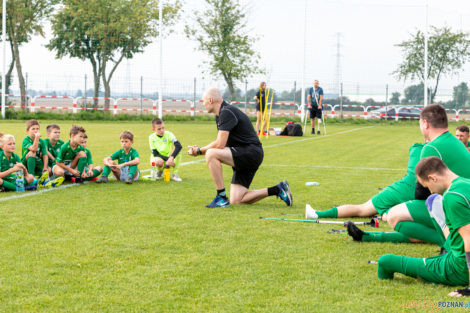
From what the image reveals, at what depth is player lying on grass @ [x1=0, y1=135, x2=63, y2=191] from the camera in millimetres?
7996

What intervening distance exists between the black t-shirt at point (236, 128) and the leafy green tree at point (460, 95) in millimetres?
34200

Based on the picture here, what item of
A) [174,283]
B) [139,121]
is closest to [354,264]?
[174,283]

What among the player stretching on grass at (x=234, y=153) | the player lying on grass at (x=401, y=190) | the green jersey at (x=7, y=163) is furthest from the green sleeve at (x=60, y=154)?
the player lying on grass at (x=401, y=190)

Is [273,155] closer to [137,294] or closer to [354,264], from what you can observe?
[354,264]

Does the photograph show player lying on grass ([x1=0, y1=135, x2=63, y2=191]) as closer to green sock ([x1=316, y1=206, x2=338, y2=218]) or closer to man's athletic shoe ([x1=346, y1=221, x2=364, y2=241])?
green sock ([x1=316, y1=206, x2=338, y2=218])

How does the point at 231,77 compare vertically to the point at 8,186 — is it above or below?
above

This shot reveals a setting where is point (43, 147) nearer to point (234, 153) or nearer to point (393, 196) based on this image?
point (234, 153)

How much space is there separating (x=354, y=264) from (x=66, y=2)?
42518 mm

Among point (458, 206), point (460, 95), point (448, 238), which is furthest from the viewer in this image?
point (460, 95)

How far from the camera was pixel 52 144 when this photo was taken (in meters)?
9.36

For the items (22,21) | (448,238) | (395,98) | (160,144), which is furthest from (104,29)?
(448,238)

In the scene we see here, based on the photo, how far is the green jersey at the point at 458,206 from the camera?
12.1 ft

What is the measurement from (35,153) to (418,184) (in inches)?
239

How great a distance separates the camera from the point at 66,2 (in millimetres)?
42656
